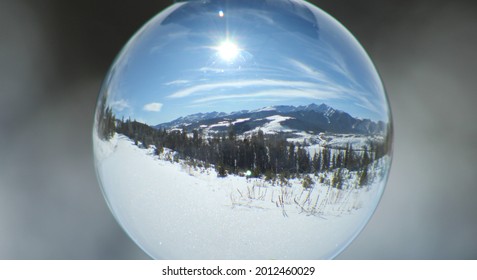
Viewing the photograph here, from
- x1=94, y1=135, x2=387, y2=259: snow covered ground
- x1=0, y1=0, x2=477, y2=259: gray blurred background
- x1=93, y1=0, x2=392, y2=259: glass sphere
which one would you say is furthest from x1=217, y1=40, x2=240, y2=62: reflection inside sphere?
x1=0, y1=0, x2=477, y2=259: gray blurred background

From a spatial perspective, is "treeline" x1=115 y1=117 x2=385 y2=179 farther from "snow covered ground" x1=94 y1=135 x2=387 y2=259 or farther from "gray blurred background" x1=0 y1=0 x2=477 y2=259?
"gray blurred background" x1=0 y1=0 x2=477 y2=259

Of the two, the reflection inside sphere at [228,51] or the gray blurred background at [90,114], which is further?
the gray blurred background at [90,114]

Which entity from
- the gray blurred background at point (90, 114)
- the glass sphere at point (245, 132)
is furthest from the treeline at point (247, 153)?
the gray blurred background at point (90, 114)

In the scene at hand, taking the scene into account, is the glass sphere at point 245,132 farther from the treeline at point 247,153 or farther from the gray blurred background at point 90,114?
the gray blurred background at point 90,114

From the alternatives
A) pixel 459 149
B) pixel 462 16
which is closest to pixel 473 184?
pixel 459 149

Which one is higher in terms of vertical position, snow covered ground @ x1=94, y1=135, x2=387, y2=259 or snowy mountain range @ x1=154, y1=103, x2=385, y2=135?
snowy mountain range @ x1=154, y1=103, x2=385, y2=135

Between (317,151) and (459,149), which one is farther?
(459,149)

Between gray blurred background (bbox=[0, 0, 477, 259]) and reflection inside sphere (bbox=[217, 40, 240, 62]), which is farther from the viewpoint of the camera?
gray blurred background (bbox=[0, 0, 477, 259])

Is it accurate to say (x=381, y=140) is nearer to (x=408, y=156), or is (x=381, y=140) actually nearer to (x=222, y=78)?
(x=222, y=78)
